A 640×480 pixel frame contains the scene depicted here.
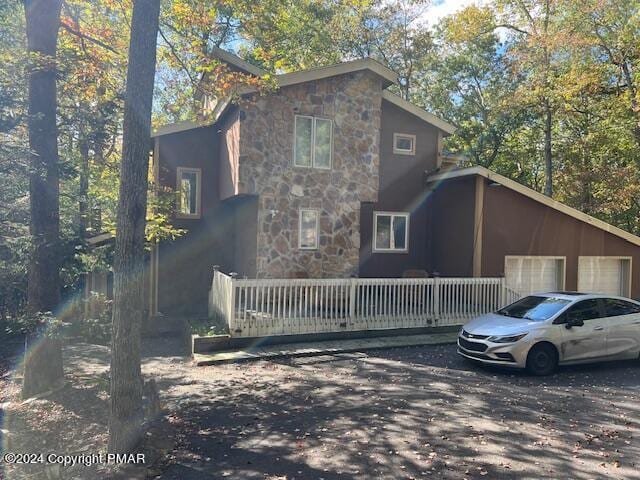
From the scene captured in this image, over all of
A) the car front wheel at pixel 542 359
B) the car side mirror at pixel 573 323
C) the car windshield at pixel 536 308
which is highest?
the car windshield at pixel 536 308

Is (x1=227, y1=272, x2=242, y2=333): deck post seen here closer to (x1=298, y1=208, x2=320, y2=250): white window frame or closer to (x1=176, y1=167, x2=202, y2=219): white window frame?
(x1=298, y1=208, x2=320, y2=250): white window frame

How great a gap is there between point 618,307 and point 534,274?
5.69 meters

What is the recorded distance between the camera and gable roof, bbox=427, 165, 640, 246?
45.6 feet

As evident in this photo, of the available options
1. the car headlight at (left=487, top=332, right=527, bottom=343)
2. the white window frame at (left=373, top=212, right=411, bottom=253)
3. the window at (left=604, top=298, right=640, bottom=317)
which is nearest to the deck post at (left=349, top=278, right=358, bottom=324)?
the car headlight at (left=487, top=332, right=527, bottom=343)

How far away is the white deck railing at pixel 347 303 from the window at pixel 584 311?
Result: 366cm

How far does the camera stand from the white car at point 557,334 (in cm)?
842

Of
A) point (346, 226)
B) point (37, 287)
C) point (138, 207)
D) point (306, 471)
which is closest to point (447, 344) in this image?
point (346, 226)

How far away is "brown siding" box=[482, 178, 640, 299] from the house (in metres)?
0.04

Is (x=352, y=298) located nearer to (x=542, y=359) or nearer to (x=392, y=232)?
(x=542, y=359)

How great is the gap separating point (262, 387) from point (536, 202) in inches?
435

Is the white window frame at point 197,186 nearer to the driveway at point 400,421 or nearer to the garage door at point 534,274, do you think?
the driveway at point 400,421

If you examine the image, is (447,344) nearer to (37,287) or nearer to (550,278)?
(550,278)

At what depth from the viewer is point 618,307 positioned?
9320mm

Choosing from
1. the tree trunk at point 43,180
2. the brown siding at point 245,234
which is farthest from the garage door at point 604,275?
the tree trunk at point 43,180
